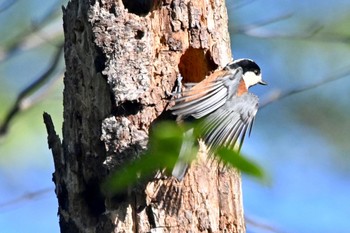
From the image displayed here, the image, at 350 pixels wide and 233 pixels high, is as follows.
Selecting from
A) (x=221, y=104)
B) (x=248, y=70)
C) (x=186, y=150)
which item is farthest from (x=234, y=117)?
(x=186, y=150)

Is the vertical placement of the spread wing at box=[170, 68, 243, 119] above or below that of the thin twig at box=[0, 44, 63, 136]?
below

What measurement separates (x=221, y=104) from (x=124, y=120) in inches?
16.6

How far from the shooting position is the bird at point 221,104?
2660 millimetres

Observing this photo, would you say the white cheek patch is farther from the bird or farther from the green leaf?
the green leaf

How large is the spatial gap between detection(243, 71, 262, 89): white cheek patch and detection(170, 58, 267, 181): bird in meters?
0.05

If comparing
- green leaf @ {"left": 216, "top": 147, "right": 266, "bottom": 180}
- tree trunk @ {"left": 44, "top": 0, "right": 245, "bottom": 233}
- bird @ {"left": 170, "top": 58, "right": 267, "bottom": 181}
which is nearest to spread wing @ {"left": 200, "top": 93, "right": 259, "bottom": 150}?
bird @ {"left": 170, "top": 58, "right": 267, "bottom": 181}

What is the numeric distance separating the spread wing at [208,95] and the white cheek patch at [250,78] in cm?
13

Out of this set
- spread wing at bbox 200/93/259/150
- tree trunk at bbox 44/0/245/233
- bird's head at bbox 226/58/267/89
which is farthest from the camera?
bird's head at bbox 226/58/267/89

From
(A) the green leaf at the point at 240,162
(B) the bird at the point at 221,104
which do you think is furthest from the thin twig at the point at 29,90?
(A) the green leaf at the point at 240,162

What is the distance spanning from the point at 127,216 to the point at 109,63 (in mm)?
510

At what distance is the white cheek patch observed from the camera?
3182mm

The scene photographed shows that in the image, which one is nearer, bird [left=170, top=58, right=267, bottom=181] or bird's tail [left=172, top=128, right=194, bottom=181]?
bird's tail [left=172, top=128, right=194, bottom=181]

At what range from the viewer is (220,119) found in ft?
9.21

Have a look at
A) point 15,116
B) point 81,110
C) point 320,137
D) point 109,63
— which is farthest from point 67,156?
point 320,137
